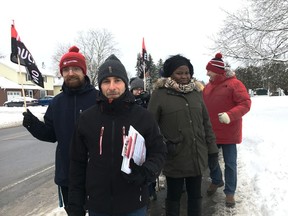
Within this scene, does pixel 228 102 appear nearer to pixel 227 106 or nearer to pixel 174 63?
pixel 227 106

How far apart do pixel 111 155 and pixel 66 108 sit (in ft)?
2.67

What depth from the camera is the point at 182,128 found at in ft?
10.4

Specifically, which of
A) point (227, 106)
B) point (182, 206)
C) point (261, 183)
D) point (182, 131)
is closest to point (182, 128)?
point (182, 131)

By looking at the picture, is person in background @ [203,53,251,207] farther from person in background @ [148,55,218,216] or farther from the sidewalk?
person in background @ [148,55,218,216]

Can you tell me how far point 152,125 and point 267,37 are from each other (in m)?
15.9

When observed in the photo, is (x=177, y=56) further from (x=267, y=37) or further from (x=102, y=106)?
(x=267, y=37)

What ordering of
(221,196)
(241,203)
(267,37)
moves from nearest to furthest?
(241,203), (221,196), (267,37)

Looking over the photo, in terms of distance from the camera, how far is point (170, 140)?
10.4 feet

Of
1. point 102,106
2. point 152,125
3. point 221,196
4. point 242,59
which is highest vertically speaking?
point 242,59

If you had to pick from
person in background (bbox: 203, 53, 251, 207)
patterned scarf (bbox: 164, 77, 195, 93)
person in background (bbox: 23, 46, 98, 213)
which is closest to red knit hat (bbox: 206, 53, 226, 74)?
person in background (bbox: 203, 53, 251, 207)

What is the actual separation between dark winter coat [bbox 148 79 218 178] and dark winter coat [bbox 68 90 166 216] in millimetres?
828

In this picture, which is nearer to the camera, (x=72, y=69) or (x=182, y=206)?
(x=72, y=69)

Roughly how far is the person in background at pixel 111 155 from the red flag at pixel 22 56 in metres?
1.65

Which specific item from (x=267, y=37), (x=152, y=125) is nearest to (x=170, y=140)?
(x=152, y=125)
